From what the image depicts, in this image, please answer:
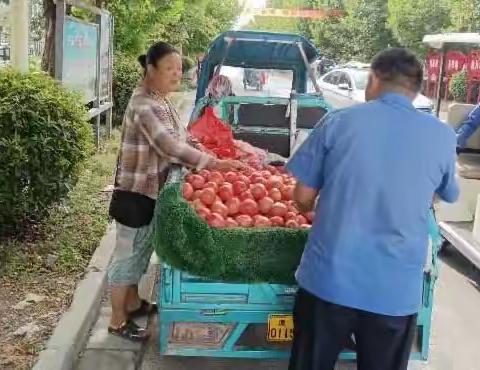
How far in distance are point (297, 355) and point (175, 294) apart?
2.60ft

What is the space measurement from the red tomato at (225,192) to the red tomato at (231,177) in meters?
0.16

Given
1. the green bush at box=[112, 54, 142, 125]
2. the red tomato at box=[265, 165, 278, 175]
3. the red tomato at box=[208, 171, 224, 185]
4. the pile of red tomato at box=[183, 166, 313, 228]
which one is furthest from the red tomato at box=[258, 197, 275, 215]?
the green bush at box=[112, 54, 142, 125]

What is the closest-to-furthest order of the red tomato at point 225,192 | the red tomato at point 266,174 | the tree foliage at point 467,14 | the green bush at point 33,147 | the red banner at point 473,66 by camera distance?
the red tomato at point 225,192
the red tomato at point 266,174
the green bush at point 33,147
the red banner at point 473,66
the tree foliage at point 467,14

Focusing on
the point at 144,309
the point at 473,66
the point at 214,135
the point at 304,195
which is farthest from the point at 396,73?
the point at 473,66

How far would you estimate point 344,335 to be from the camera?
2830 millimetres

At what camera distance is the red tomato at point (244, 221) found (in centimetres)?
369

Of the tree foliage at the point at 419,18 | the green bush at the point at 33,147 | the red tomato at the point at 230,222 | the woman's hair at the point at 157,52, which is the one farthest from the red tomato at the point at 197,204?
the tree foliage at the point at 419,18

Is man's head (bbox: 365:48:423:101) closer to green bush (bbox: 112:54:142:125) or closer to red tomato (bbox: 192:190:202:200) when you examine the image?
red tomato (bbox: 192:190:202:200)

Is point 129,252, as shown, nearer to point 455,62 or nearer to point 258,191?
point 258,191

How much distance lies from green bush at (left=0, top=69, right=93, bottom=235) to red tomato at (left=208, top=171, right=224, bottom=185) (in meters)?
1.70

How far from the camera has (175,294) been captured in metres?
3.42

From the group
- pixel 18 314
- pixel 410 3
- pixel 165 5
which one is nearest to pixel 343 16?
pixel 410 3

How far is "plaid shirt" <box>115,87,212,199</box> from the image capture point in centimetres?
379

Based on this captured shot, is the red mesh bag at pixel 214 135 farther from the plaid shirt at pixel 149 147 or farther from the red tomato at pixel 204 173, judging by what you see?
the plaid shirt at pixel 149 147
